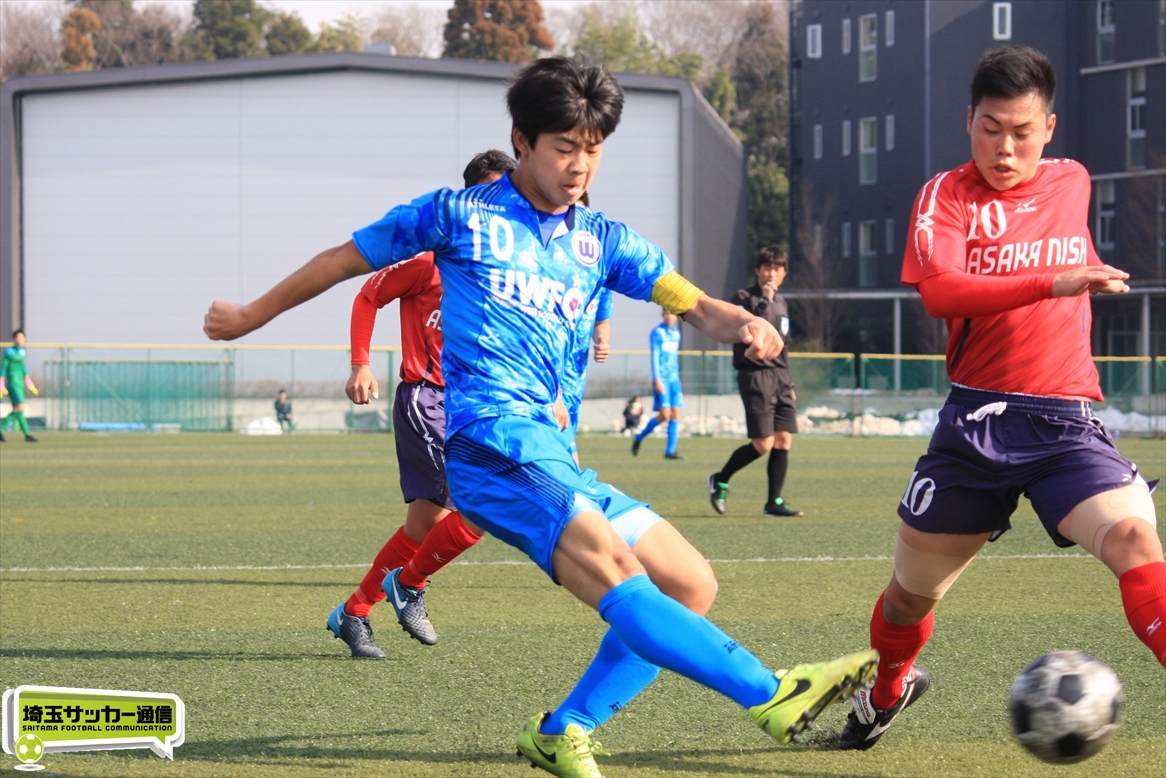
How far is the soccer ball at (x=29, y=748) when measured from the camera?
12.3ft

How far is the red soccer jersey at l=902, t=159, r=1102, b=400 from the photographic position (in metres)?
3.81

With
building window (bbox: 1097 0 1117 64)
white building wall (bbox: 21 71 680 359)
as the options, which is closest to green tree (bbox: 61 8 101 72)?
white building wall (bbox: 21 71 680 359)

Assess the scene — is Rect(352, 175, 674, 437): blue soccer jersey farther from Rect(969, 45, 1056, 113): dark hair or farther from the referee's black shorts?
the referee's black shorts

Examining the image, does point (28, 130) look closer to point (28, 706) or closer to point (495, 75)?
point (495, 75)

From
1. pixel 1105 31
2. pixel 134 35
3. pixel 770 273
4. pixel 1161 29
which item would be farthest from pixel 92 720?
pixel 134 35

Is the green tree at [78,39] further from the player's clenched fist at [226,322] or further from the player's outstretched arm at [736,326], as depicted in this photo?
the player's outstretched arm at [736,326]

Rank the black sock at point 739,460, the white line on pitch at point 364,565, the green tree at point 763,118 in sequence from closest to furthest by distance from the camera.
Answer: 1. the white line on pitch at point 364,565
2. the black sock at point 739,460
3. the green tree at point 763,118

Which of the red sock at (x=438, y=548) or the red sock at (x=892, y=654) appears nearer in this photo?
the red sock at (x=892, y=654)

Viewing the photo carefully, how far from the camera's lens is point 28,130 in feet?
114

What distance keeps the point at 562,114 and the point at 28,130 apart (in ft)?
115

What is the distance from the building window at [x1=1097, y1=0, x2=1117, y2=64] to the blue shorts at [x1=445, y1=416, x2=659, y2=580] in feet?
136

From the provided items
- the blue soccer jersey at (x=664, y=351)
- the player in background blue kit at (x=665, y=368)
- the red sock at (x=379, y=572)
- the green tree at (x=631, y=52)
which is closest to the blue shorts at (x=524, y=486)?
the red sock at (x=379, y=572)

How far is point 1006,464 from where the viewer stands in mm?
3736

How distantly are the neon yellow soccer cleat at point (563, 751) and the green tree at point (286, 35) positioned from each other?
62627mm
